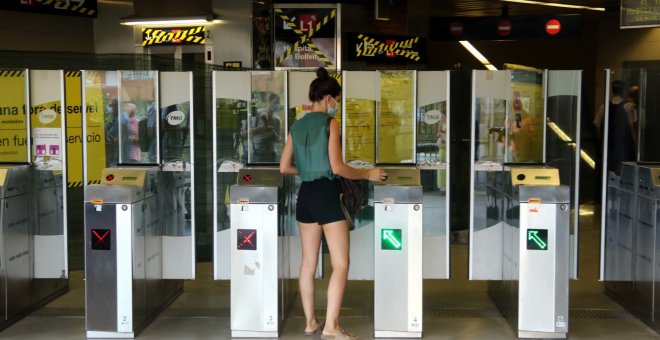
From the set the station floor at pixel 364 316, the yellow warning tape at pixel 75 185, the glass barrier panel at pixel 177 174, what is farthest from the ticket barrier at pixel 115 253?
the yellow warning tape at pixel 75 185

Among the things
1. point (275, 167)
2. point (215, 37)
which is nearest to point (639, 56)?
point (215, 37)

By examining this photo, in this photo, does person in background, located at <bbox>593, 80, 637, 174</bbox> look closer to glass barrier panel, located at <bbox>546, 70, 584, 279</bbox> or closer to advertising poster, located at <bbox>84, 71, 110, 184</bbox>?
glass barrier panel, located at <bbox>546, 70, 584, 279</bbox>

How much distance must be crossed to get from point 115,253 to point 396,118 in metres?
2.09

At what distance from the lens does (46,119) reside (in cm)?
566

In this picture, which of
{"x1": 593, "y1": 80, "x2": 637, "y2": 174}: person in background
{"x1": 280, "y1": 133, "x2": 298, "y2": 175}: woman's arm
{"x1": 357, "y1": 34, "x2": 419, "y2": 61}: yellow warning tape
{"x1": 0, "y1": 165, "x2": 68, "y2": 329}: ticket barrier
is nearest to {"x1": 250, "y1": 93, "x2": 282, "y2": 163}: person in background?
{"x1": 280, "y1": 133, "x2": 298, "y2": 175}: woman's arm

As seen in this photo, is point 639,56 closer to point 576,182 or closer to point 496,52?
point 496,52

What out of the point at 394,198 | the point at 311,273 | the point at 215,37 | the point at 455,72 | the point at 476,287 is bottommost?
the point at 476,287

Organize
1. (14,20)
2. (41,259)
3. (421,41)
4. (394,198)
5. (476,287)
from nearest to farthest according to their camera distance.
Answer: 1. (394,198)
2. (41,259)
3. (476,287)
4. (14,20)
5. (421,41)

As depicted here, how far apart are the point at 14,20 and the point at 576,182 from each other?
7.42m

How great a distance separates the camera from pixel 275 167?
519 cm

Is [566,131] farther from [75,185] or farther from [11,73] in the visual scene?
[11,73]

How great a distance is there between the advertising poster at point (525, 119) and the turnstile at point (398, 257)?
3.58ft

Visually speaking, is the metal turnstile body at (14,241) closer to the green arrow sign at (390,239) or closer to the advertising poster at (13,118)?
the advertising poster at (13,118)

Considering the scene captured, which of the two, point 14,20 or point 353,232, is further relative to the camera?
point 14,20
